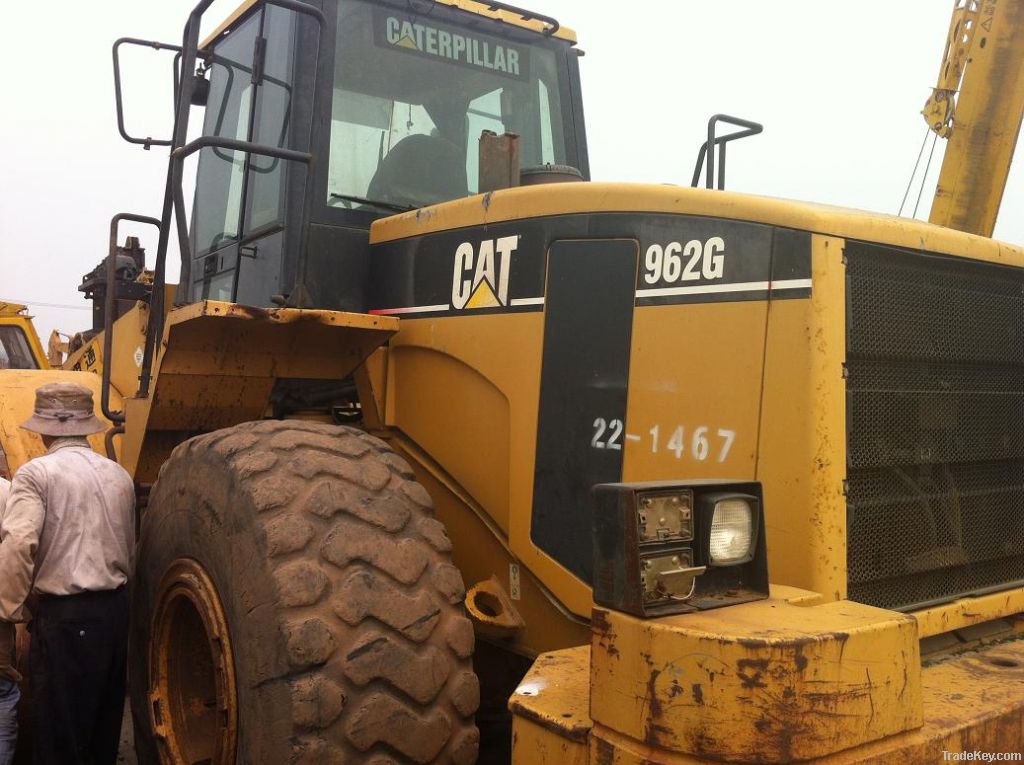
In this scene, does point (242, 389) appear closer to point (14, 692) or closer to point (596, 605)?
point (14, 692)

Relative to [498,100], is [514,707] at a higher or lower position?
lower

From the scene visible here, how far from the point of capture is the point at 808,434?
258 centimetres

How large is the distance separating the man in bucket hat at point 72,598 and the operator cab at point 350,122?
2.93 feet

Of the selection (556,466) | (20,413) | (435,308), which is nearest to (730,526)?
(556,466)

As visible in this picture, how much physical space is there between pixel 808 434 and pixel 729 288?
1.44 feet

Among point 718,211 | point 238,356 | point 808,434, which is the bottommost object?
point 808,434

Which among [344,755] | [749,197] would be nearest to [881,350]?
[749,197]

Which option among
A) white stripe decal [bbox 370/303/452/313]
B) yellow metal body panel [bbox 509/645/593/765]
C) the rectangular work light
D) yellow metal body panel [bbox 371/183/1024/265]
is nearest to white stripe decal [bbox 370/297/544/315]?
white stripe decal [bbox 370/303/452/313]

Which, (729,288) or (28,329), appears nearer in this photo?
(729,288)

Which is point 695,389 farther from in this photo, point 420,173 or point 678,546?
point 420,173

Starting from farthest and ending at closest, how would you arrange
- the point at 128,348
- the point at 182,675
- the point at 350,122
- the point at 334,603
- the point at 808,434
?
1. the point at 128,348
2. the point at 350,122
3. the point at 182,675
4. the point at 334,603
5. the point at 808,434

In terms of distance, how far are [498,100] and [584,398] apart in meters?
1.89

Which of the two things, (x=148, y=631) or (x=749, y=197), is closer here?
(x=749, y=197)

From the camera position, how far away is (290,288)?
387 centimetres
